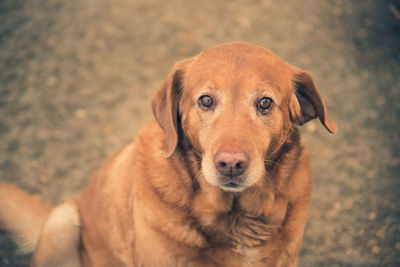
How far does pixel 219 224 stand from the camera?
2.38m

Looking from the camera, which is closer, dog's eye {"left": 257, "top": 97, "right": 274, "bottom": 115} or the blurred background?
dog's eye {"left": 257, "top": 97, "right": 274, "bottom": 115}

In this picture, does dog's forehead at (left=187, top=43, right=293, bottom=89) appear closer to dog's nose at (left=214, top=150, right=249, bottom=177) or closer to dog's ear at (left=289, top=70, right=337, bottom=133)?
dog's ear at (left=289, top=70, right=337, bottom=133)

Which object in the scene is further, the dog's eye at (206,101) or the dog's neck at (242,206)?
the dog's neck at (242,206)

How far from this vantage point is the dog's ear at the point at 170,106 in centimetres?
232

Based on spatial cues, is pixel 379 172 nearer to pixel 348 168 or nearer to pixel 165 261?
pixel 348 168

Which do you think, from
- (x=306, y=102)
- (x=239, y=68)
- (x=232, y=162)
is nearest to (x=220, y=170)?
(x=232, y=162)

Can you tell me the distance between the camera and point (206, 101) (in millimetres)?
2273

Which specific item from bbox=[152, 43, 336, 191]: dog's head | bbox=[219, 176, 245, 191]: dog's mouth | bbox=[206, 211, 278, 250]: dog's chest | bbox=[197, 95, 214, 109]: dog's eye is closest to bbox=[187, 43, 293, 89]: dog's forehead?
bbox=[152, 43, 336, 191]: dog's head

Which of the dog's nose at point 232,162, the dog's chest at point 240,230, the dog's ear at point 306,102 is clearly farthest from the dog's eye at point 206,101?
the dog's chest at point 240,230

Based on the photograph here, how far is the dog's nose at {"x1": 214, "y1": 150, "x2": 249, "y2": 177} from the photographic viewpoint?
6.45ft

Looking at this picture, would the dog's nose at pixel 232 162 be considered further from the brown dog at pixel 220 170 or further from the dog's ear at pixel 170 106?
the dog's ear at pixel 170 106

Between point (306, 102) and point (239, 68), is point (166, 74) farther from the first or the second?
point (239, 68)

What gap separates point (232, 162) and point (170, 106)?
2.20ft

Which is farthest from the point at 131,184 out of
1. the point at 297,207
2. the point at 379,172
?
the point at 379,172
